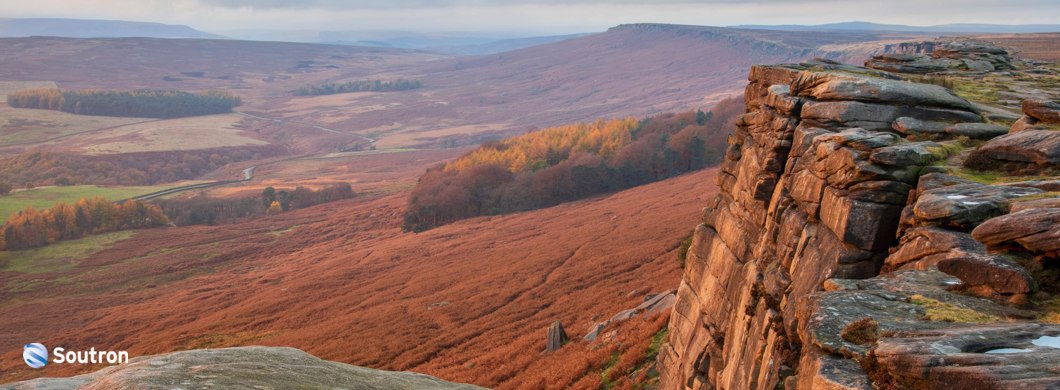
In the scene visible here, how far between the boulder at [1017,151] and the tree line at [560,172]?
350ft

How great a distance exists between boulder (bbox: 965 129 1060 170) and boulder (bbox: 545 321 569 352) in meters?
29.4

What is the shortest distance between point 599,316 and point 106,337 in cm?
5354

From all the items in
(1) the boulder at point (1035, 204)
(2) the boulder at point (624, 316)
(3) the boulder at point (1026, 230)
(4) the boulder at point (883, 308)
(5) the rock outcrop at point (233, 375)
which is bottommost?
(2) the boulder at point (624, 316)

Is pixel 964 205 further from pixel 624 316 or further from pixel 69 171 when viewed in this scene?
pixel 69 171

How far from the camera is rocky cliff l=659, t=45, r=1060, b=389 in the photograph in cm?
995

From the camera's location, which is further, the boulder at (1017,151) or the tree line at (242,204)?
the tree line at (242,204)

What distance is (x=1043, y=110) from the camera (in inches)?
651

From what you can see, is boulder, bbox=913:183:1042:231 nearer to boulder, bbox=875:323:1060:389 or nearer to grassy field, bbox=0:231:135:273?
boulder, bbox=875:323:1060:389

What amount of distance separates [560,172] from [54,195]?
354 ft

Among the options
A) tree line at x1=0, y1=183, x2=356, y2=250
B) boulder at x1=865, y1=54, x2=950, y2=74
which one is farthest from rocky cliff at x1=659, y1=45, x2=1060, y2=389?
tree line at x1=0, y1=183, x2=356, y2=250

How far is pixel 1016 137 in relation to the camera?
49.5ft

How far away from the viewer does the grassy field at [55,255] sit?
108 m

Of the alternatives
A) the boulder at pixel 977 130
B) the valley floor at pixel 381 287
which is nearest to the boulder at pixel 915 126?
the boulder at pixel 977 130

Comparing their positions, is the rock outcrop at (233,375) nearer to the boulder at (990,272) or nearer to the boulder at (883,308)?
the boulder at (883,308)
